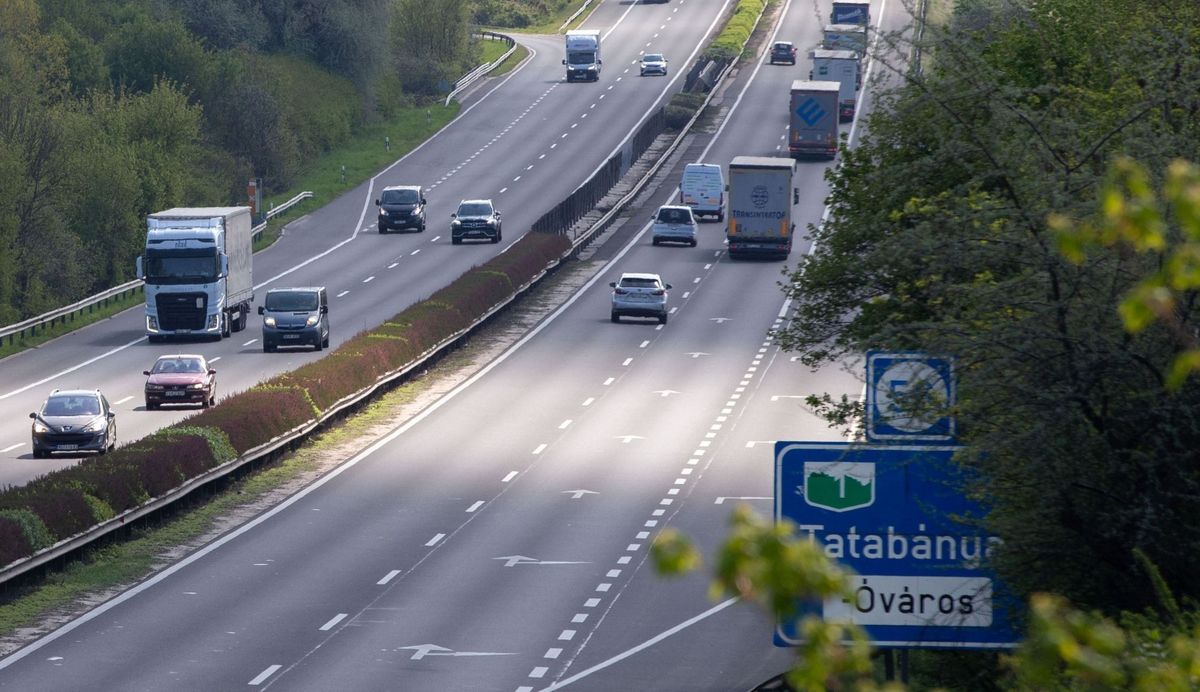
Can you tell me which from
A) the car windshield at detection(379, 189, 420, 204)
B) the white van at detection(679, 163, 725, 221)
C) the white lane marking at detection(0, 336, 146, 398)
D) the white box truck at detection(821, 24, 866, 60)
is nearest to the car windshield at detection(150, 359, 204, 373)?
the white lane marking at detection(0, 336, 146, 398)

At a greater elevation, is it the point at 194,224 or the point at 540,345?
the point at 194,224

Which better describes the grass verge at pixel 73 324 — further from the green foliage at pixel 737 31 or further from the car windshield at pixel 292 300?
the green foliage at pixel 737 31

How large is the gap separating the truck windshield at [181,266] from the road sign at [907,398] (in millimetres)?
46297

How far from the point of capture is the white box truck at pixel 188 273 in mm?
58312

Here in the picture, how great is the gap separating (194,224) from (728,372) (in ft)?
57.1

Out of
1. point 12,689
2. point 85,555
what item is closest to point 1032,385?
point 12,689

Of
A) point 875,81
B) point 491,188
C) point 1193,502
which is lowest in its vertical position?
point 491,188

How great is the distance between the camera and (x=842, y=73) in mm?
106812

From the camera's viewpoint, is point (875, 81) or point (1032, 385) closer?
point (1032, 385)

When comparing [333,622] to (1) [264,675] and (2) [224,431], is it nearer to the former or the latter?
(1) [264,675]

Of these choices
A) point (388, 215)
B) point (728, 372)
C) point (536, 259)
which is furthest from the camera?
point (388, 215)

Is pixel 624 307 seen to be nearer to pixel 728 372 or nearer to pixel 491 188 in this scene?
pixel 728 372

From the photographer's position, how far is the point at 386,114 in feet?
391

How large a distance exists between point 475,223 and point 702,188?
37.2ft
